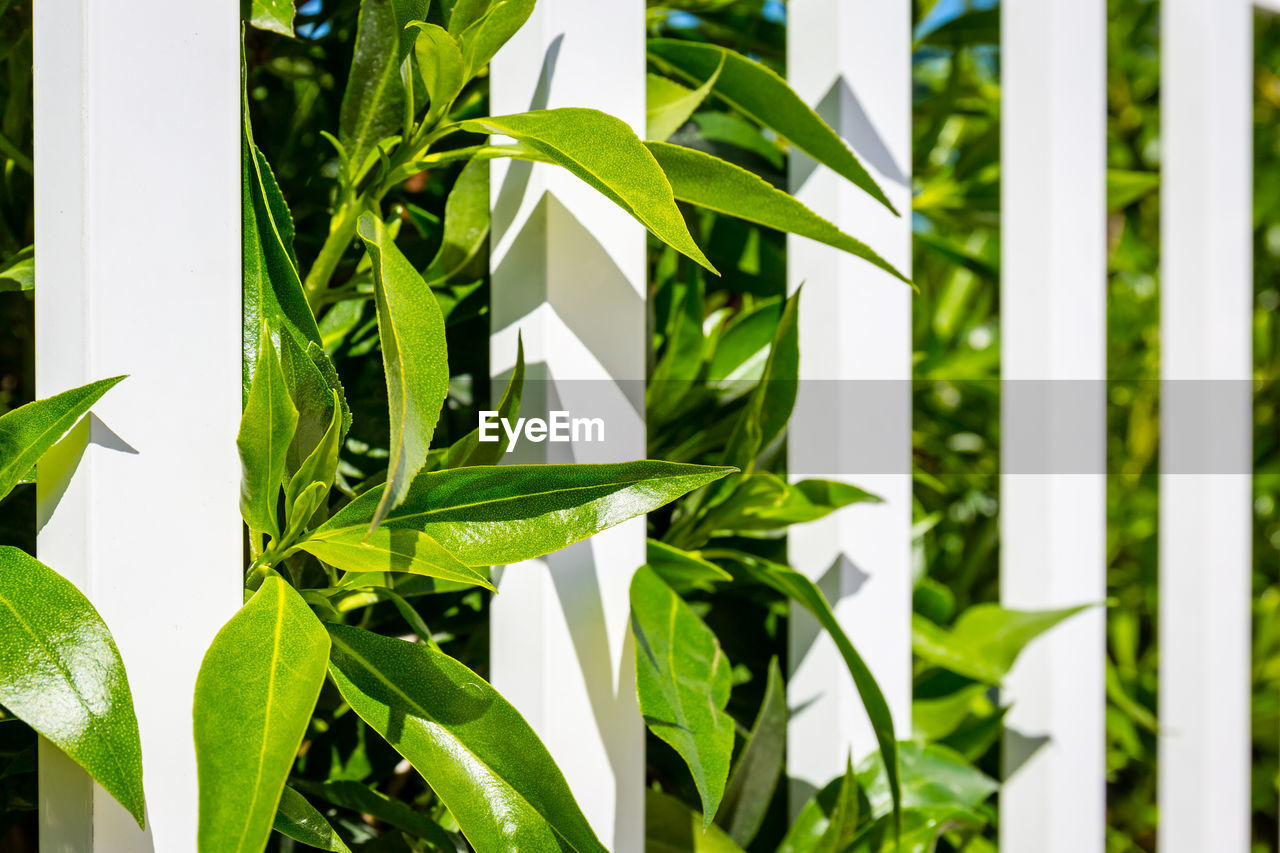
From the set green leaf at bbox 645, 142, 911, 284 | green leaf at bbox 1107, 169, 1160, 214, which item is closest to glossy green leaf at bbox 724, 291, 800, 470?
green leaf at bbox 645, 142, 911, 284

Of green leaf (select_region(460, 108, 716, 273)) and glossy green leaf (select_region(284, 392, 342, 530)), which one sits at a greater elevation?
green leaf (select_region(460, 108, 716, 273))

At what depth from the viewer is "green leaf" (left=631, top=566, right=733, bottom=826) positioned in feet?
1.07

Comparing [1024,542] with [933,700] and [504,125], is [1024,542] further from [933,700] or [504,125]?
[504,125]

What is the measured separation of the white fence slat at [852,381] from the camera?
483 millimetres

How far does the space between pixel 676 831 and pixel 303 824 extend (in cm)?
21

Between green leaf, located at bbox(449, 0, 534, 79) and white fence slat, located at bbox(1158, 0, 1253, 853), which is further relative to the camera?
white fence slat, located at bbox(1158, 0, 1253, 853)

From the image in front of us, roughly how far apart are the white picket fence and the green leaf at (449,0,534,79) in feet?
0.17

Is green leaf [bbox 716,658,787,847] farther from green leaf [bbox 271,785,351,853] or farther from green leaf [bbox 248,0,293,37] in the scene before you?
green leaf [bbox 248,0,293,37]

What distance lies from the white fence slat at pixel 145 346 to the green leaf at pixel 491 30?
0.09m

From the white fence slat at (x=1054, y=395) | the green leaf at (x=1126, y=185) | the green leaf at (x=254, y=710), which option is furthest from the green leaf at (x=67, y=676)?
the green leaf at (x=1126, y=185)

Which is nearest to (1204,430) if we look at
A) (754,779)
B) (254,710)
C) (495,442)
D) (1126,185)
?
(1126,185)

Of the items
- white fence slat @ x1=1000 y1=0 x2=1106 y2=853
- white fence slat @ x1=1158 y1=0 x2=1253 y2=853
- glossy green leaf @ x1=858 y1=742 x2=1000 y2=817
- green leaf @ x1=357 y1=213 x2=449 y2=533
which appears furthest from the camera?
white fence slat @ x1=1158 y1=0 x2=1253 y2=853

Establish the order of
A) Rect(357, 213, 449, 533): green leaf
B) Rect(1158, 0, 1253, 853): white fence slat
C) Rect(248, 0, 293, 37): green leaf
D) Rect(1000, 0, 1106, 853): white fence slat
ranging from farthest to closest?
Rect(1158, 0, 1253, 853): white fence slat, Rect(1000, 0, 1106, 853): white fence slat, Rect(248, 0, 293, 37): green leaf, Rect(357, 213, 449, 533): green leaf

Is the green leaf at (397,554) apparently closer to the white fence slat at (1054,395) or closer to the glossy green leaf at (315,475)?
the glossy green leaf at (315,475)
